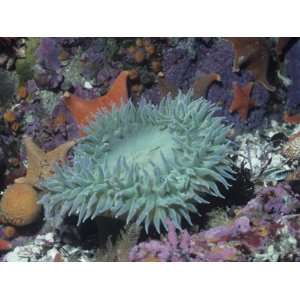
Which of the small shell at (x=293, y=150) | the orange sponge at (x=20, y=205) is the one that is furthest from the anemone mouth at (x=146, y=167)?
the small shell at (x=293, y=150)

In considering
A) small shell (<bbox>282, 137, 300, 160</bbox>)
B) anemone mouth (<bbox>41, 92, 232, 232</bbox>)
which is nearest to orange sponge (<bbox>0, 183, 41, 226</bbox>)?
anemone mouth (<bbox>41, 92, 232, 232</bbox>)

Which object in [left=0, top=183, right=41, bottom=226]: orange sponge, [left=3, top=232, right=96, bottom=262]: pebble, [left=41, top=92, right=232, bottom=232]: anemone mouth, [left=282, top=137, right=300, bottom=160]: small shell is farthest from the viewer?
[left=282, top=137, right=300, bottom=160]: small shell

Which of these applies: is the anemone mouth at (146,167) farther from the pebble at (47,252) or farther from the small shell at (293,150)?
the small shell at (293,150)

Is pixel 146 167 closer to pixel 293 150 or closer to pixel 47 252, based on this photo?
pixel 47 252

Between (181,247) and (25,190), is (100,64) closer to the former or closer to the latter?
(25,190)

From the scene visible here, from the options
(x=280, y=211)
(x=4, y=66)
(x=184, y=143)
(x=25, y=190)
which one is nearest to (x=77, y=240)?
(x=25, y=190)

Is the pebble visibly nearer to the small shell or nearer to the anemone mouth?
the anemone mouth

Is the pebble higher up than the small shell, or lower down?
lower down

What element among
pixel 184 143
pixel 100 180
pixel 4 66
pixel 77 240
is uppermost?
pixel 4 66
